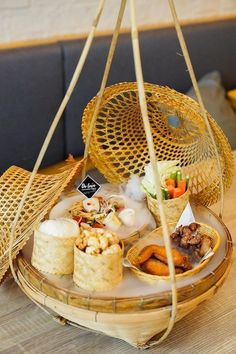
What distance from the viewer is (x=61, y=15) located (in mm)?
2258

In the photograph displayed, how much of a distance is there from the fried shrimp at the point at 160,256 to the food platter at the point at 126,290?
3 cm

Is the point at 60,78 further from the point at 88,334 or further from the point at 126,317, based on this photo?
the point at 126,317

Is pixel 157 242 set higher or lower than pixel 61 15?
lower

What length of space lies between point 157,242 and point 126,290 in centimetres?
17

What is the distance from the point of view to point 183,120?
1334 mm

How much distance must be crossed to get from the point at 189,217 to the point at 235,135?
1.46 m

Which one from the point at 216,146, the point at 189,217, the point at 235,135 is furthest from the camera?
the point at 235,135

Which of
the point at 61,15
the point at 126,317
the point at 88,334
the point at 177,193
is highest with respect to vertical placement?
the point at 61,15

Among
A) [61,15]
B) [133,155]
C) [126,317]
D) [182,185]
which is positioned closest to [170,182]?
[182,185]

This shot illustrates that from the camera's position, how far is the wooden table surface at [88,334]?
0.95 meters

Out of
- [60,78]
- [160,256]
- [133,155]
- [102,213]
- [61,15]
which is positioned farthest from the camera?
[61,15]

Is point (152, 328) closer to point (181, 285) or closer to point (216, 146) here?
point (181, 285)

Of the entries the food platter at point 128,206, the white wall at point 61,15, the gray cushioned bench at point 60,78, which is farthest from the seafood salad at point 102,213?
the white wall at point 61,15

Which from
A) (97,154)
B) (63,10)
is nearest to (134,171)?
(97,154)
